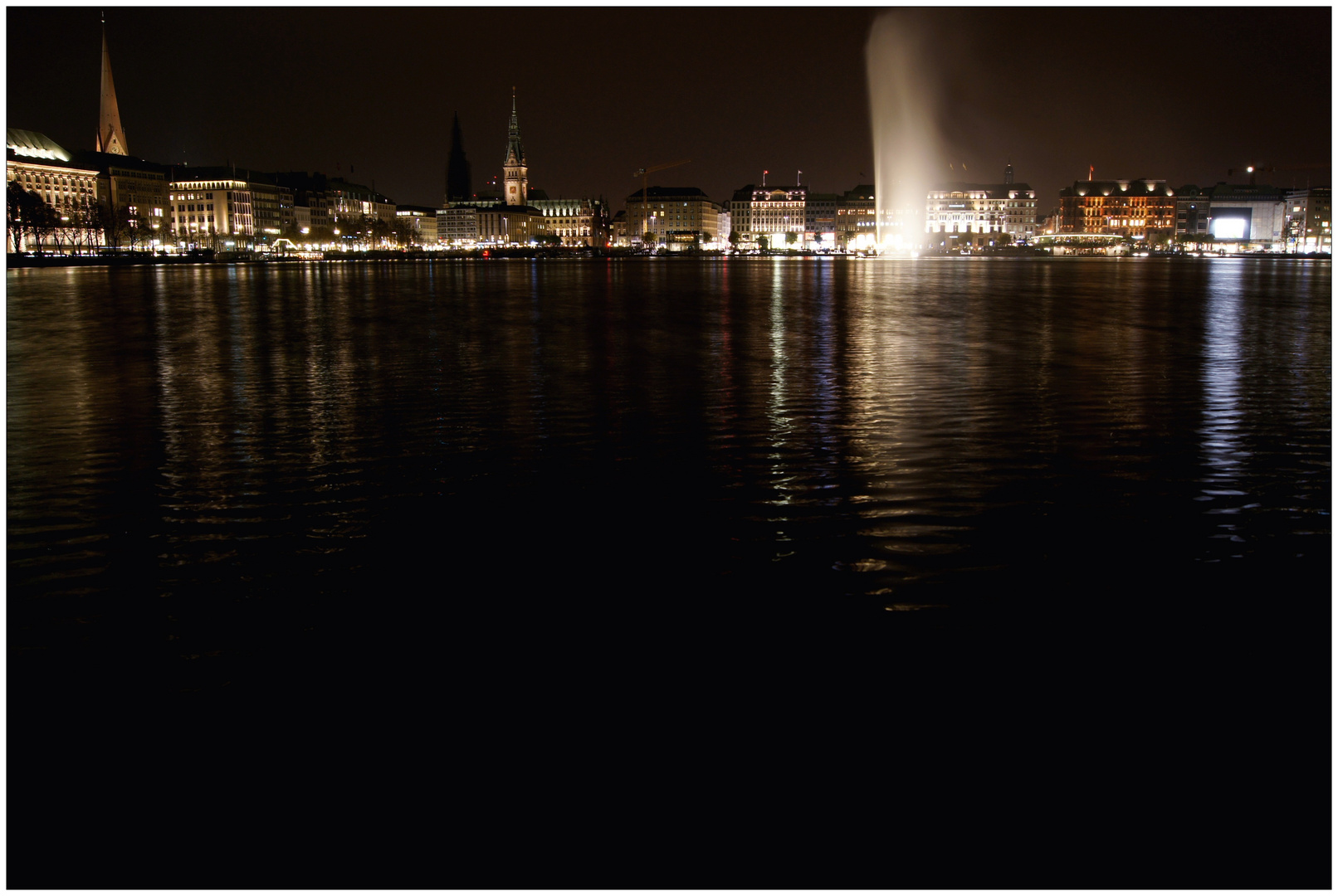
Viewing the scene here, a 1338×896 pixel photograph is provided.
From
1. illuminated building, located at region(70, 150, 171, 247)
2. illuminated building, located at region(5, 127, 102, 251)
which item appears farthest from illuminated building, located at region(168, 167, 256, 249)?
illuminated building, located at region(5, 127, 102, 251)

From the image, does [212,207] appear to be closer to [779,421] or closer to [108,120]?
[108,120]

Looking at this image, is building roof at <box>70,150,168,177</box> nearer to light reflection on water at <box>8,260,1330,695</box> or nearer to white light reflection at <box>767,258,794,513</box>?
light reflection on water at <box>8,260,1330,695</box>

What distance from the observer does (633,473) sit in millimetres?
12625

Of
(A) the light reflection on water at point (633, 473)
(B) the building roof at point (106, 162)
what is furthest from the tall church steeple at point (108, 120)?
(A) the light reflection on water at point (633, 473)

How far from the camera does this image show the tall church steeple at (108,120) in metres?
196

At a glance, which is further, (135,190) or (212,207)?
(212,207)

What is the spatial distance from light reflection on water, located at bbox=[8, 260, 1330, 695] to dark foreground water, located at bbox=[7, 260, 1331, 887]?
7 cm

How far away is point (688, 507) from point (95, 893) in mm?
6870

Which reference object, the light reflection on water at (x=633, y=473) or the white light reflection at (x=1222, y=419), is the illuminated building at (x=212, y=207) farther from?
the white light reflection at (x=1222, y=419)

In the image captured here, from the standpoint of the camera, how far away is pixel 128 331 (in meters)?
33.3

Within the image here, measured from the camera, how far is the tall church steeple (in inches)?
7707

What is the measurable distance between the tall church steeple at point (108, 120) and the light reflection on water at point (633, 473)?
200m

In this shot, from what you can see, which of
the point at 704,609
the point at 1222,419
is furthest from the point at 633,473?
the point at 1222,419

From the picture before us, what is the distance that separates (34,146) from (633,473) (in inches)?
7496
